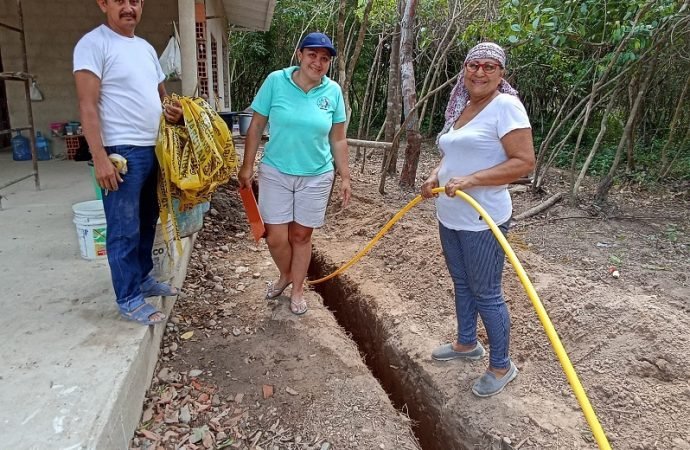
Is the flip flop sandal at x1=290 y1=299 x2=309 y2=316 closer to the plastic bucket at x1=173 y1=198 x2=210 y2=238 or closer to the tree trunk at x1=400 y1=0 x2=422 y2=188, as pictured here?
the plastic bucket at x1=173 y1=198 x2=210 y2=238

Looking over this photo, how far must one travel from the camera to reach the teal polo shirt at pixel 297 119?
2818 millimetres

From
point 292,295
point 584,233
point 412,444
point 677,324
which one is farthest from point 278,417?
point 584,233

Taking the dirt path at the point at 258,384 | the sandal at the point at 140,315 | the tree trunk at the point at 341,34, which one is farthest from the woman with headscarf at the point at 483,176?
the tree trunk at the point at 341,34

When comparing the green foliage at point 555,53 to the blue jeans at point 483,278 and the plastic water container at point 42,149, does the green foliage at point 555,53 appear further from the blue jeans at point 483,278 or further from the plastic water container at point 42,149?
the plastic water container at point 42,149

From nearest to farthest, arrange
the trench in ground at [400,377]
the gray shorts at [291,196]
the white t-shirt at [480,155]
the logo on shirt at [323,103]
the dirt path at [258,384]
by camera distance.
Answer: the white t-shirt at [480,155] → the dirt path at [258,384] → the trench in ground at [400,377] → the logo on shirt at [323,103] → the gray shorts at [291,196]

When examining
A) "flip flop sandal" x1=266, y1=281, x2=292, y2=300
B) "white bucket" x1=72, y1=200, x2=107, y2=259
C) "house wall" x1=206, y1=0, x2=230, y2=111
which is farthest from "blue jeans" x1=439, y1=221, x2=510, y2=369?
"house wall" x1=206, y1=0, x2=230, y2=111

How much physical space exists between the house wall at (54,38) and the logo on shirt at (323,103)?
4708 mm

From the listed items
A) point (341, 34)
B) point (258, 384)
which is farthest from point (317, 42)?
point (341, 34)

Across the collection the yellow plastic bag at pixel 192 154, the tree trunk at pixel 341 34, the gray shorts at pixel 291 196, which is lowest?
the gray shorts at pixel 291 196

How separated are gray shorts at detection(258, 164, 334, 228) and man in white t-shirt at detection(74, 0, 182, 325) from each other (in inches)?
27.7

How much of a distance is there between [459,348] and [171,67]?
4516 millimetres

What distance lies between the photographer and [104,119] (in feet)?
7.39

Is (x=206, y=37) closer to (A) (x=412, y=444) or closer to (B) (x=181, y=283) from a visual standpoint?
(B) (x=181, y=283)

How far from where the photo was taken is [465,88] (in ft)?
7.96
